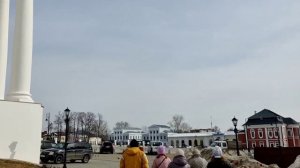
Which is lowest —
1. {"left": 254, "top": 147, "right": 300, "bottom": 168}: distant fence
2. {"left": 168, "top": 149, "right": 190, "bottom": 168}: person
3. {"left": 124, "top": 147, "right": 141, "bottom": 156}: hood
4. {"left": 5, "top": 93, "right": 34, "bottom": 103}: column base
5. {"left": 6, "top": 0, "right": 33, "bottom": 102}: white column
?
{"left": 254, "top": 147, "right": 300, "bottom": 168}: distant fence

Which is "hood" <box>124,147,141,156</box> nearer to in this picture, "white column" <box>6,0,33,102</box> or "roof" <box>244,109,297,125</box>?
"white column" <box>6,0,33,102</box>

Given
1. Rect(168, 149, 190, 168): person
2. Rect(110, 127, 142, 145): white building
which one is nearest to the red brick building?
Rect(110, 127, 142, 145): white building

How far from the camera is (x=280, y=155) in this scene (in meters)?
26.3

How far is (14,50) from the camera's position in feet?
55.8

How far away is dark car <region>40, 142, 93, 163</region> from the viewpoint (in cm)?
2781

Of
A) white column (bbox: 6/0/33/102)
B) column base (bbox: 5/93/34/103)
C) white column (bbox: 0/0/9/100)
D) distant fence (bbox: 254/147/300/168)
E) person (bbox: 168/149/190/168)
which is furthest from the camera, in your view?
distant fence (bbox: 254/147/300/168)

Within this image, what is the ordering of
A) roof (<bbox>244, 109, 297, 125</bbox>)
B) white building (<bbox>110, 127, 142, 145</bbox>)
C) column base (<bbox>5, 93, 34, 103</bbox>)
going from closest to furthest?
1. column base (<bbox>5, 93, 34, 103</bbox>)
2. roof (<bbox>244, 109, 297, 125</bbox>)
3. white building (<bbox>110, 127, 142, 145</bbox>)

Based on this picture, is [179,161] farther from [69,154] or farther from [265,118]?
[265,118]

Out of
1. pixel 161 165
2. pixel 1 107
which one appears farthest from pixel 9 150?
pixel 161 165

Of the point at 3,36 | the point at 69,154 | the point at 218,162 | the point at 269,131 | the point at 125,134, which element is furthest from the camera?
the point at 125,134

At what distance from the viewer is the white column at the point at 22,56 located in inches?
661

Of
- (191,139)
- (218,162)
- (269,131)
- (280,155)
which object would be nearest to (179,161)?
(218,162)

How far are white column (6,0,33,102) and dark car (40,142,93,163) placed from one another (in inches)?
476

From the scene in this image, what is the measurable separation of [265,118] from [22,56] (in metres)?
88.6
